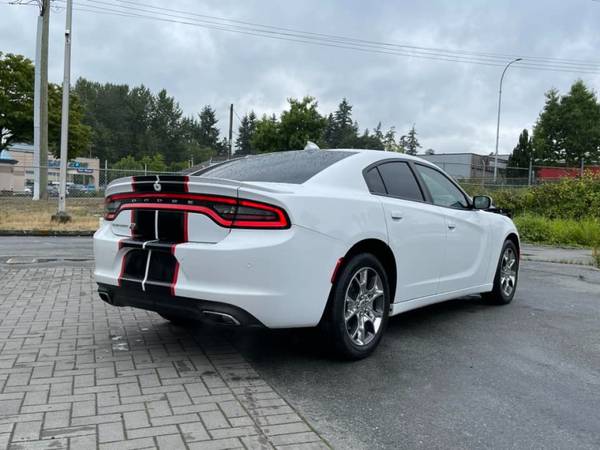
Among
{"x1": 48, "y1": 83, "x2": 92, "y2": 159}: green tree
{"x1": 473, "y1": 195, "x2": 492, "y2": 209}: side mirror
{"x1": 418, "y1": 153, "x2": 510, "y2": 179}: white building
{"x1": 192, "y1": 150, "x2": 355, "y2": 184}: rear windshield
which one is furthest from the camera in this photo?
{"x1": 48, "y1": 83, "x2": 92, "y2": 159}: green tree

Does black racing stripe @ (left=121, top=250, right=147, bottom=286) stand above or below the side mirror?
below

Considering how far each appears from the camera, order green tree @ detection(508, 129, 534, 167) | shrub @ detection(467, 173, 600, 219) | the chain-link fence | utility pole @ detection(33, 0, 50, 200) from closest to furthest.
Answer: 1. shrub @ detection(467, 173, 600, 219)
2. utility pole @ detection(33, 0, 50, 200)
3. the chain-link fence
4. green tree @ detection(508, 129, 534, 167)

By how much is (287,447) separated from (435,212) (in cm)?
282

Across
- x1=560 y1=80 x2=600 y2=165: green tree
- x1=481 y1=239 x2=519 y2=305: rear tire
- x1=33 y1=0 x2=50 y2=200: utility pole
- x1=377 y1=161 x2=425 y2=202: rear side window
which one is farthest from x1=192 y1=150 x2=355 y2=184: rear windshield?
x1=560 y1=80 x2=600 y2=165: green tree

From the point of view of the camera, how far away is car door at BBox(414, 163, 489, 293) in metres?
5.15

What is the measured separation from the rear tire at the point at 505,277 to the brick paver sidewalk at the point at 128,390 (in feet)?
10.9

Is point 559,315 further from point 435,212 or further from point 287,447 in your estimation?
point 287,447

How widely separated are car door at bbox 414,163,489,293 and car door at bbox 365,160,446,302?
157mm

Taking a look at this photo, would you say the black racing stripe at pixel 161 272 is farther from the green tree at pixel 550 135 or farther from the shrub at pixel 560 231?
the green tree at pixel 550 135

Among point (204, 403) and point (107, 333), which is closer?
point (204, 403)

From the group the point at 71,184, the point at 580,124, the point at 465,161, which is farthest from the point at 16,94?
the point at 580,124

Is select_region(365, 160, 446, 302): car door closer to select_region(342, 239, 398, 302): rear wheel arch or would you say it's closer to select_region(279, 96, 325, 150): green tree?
select_region(342, 239, 398, 302): rear wheel arch

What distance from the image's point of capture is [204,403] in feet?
10.6

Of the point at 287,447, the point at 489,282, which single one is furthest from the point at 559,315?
the point at 287,447
